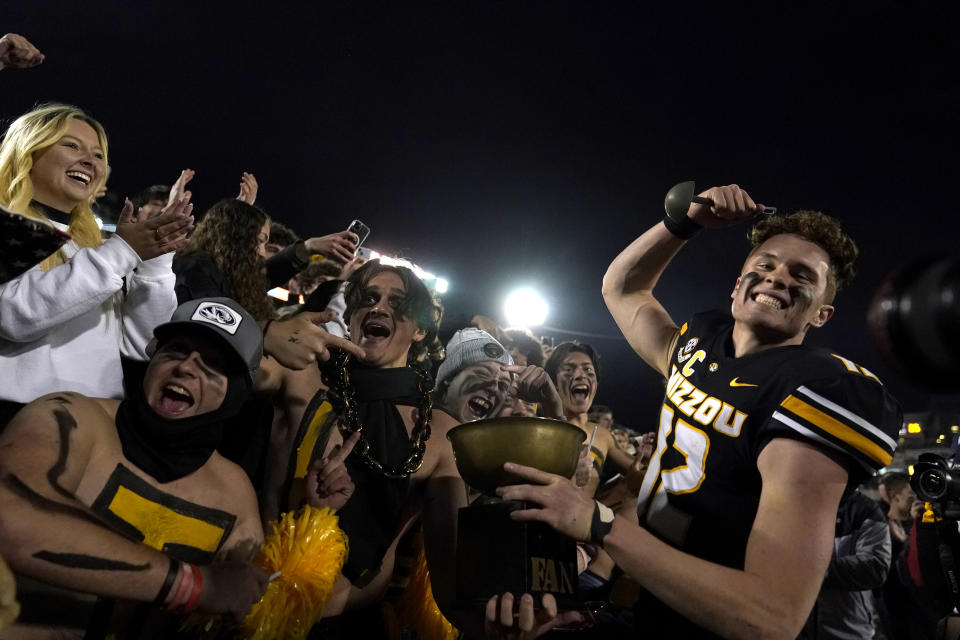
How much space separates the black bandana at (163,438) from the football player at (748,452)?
116 cm

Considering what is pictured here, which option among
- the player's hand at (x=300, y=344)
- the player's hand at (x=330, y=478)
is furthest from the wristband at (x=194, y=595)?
the player's hand at (x=300, y=344)

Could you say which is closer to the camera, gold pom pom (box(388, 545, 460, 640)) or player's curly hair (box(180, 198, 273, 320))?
gold pom pom (box(388, 545, 460, 640))

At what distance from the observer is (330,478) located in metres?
2.62

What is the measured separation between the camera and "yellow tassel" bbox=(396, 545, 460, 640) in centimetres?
303

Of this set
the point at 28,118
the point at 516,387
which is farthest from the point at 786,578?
the point at 28,118

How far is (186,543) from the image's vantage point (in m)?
2.30

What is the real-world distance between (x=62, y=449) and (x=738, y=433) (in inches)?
86.5

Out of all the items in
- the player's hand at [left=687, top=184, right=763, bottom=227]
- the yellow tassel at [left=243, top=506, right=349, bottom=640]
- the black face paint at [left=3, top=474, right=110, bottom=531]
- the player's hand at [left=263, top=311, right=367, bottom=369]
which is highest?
the player's hand at [left=687, top=184, right=763, bottom=227]

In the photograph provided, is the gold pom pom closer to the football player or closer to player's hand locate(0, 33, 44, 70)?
the football player

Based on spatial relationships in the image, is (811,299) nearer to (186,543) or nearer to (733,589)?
(733,589)

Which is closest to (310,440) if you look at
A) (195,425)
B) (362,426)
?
(362,426)

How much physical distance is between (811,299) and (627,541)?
1228mm

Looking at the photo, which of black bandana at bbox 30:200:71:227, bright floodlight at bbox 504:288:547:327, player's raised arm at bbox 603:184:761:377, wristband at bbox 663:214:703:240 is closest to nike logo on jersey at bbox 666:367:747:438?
player's raised arm at bbox 603:184:761:377

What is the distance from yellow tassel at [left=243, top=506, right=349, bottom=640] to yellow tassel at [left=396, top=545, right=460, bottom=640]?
64 cm
